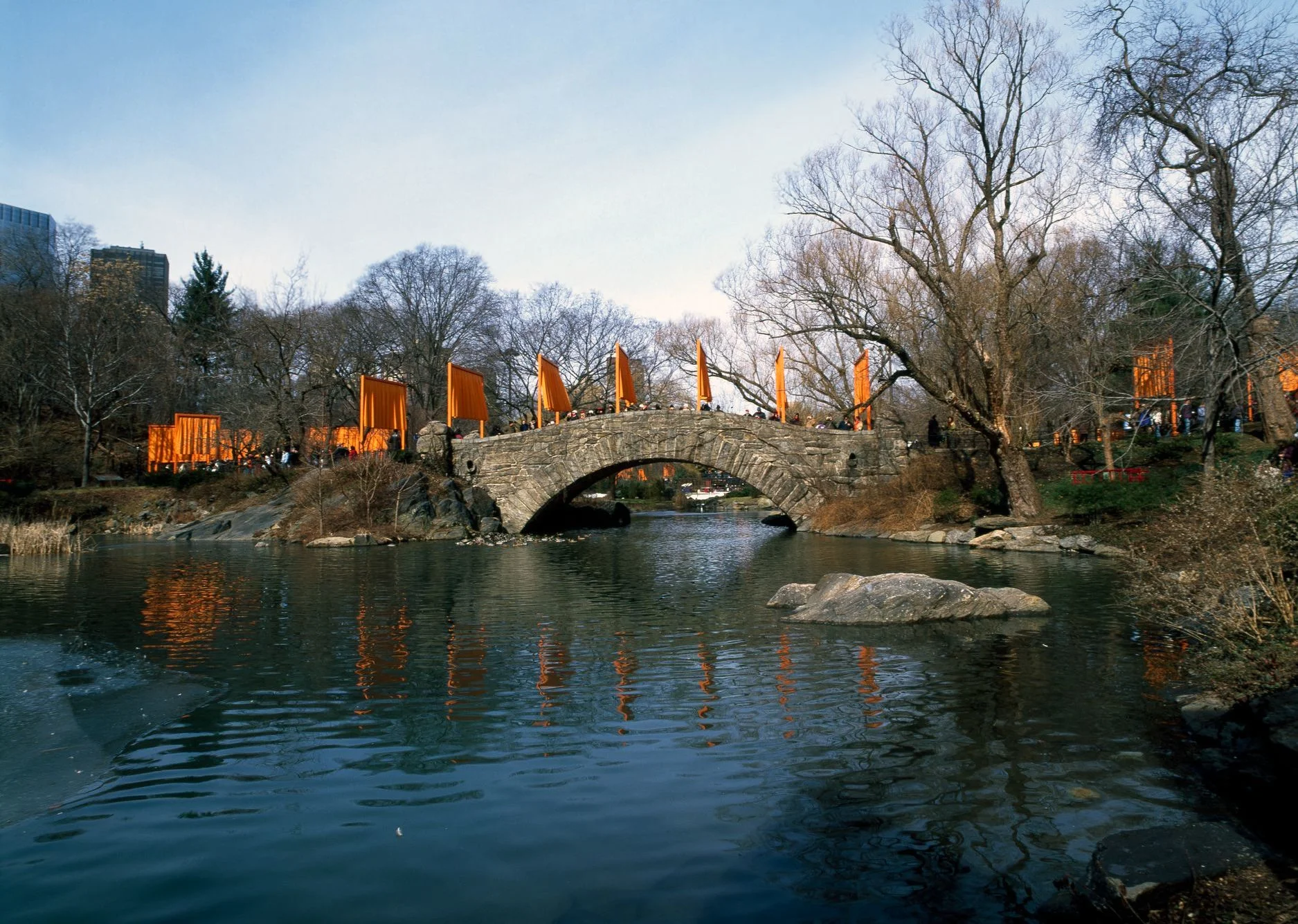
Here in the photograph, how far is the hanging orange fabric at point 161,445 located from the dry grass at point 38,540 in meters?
15.5

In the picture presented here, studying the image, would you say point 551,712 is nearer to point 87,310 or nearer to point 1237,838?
point 1237,838

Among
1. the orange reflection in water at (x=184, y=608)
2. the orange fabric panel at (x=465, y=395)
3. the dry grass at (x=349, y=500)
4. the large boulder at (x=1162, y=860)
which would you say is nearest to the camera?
the large boulder at (x=1162, y=860)

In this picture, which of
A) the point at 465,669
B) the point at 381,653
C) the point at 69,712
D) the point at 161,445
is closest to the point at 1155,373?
the point at 465,669

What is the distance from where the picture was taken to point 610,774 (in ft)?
18.7

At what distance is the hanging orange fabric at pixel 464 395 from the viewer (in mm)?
31406

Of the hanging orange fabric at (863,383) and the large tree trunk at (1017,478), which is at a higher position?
the hanging orange fabric at (863,383)

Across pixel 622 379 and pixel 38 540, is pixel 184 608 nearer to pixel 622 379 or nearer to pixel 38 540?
pixel 38 540

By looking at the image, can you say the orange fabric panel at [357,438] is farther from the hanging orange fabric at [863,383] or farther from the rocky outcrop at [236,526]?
the hanging orange fabric at [863,383]

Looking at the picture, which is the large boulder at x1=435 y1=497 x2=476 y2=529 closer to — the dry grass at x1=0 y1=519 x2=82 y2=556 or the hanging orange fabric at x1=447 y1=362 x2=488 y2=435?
the hanging orange fabric at x1=447 y1=362 x2=488 y2=435

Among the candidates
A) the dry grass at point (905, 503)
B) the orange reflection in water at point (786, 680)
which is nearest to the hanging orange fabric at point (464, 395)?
the dry grass at point (905, 503)

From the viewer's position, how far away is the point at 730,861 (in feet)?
14.7

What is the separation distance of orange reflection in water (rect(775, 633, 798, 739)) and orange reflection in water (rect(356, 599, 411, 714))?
312cm

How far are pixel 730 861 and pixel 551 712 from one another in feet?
9.66

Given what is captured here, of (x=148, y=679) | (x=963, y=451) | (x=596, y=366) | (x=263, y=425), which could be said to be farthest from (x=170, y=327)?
(x=148, y=679)
